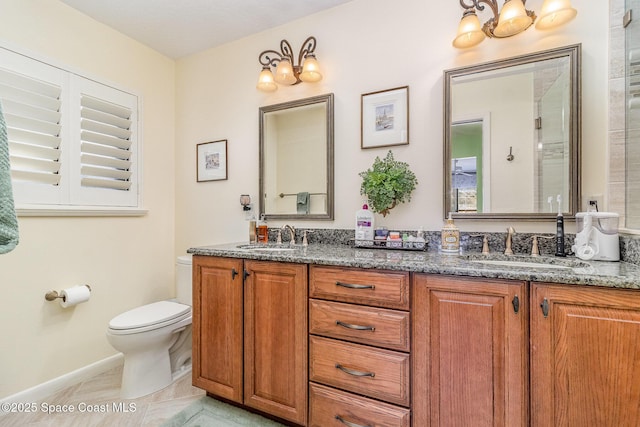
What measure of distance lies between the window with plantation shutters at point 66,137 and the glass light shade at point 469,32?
7.59 feet

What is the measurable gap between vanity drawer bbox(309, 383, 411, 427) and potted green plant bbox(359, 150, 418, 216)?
3.20ft

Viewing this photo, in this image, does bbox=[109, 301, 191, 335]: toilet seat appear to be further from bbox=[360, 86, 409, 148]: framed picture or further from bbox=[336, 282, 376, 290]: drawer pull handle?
bbox=[360, 86, 409, 148]: framed picture

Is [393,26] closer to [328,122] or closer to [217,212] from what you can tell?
[328,122]

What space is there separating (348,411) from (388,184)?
113 cm

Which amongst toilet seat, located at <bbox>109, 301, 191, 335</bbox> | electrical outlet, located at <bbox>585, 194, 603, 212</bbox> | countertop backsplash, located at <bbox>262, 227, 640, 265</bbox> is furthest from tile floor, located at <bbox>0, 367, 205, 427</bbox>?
electrical outlet, located at <bbox>585, 194, 603, 212</bbox>

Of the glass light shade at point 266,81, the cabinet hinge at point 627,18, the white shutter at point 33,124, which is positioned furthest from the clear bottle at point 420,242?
the white shutter at point 33,124

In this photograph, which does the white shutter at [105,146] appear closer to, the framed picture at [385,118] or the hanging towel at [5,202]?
the hanging towel at [5,202]

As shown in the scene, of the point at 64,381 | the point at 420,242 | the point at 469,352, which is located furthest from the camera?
the point at 64,381

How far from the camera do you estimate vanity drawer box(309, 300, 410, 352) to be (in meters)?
1.22

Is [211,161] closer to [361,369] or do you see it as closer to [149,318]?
[149,318]

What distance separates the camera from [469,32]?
5.02 ft

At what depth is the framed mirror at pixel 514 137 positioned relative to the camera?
4.81 ft

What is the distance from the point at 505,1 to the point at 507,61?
0.97ft

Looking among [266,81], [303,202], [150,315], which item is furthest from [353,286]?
[266,81]
